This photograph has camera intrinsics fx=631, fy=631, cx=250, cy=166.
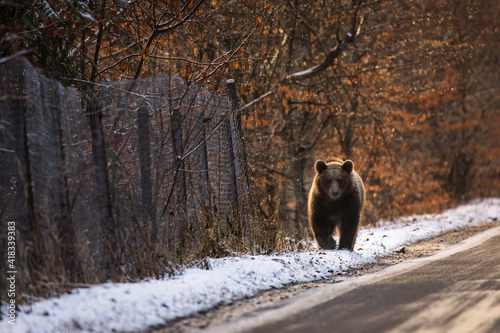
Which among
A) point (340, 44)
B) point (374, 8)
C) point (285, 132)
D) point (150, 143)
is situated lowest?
point (150, 143)

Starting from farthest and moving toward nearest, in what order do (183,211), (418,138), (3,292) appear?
(418,138), (183,211), (3,292)

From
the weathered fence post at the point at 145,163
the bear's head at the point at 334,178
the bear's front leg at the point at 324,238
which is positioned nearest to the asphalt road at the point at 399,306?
the weathered fence post at the point at 145,163

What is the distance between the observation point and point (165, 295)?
6.22 m

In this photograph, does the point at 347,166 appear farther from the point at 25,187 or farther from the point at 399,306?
the point at 25,187

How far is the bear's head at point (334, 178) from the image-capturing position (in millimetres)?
12273

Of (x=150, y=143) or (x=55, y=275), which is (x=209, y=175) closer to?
(x=150, y=143)

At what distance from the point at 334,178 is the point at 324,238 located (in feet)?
3.92

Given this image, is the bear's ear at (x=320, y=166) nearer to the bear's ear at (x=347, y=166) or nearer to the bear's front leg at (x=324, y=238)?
the bear's ear at (x=347, y=166)

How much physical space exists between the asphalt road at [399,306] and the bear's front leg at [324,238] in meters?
3.22

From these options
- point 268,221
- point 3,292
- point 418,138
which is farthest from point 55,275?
point 418,138

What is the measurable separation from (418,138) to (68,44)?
2539 centimetres

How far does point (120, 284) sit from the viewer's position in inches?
254

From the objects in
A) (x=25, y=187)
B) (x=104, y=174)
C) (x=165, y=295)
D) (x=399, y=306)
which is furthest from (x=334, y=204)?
(x=25, y=187)

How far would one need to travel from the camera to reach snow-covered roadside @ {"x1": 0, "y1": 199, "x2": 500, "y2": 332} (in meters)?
5.38
